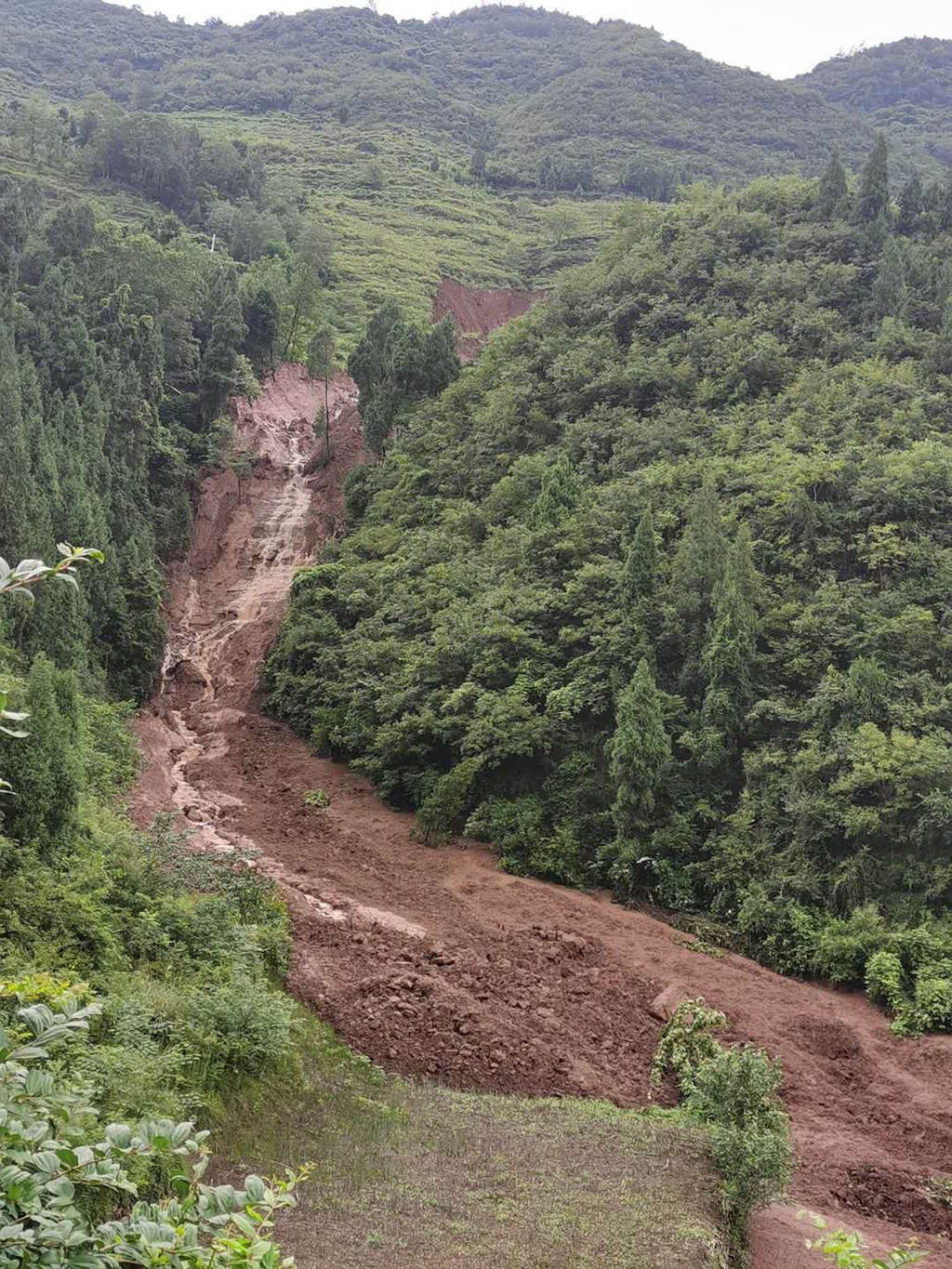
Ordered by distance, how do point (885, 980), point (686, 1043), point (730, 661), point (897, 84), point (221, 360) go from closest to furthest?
point (686, 1043)
point (885, 980)
point (730, 661)
point (221, 360)
point (897, 84)

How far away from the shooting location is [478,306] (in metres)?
65.4

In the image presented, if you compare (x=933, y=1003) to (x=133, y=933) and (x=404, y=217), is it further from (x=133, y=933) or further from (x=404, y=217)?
(x=404, y=217)

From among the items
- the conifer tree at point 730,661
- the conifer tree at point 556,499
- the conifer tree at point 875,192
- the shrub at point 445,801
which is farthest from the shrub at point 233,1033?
the conifer tree at point 875,192

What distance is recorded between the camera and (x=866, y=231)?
36.5 m

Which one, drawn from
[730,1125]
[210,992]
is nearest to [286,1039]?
[210,992]

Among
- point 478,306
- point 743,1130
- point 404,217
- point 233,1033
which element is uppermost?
point 404,217

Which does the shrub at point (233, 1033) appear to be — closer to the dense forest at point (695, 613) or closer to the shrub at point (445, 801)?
the dense forest at point (695, 613)

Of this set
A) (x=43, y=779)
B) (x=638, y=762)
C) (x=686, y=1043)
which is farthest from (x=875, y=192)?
(x=43, y=779)

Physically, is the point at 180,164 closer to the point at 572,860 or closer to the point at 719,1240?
the point at 572,860

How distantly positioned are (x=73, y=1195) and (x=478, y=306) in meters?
66.5

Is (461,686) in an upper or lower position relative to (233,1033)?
upper

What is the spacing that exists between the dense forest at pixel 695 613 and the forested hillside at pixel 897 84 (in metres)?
85.6

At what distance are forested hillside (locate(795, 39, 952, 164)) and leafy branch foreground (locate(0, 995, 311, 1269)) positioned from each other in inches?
4631

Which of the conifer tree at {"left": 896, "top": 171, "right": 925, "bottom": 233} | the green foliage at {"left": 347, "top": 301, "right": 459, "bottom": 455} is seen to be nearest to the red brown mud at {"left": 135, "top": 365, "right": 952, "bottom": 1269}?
the green foliage at {"left": 347, "top": 301, "right": 459, "bottom": 455}
